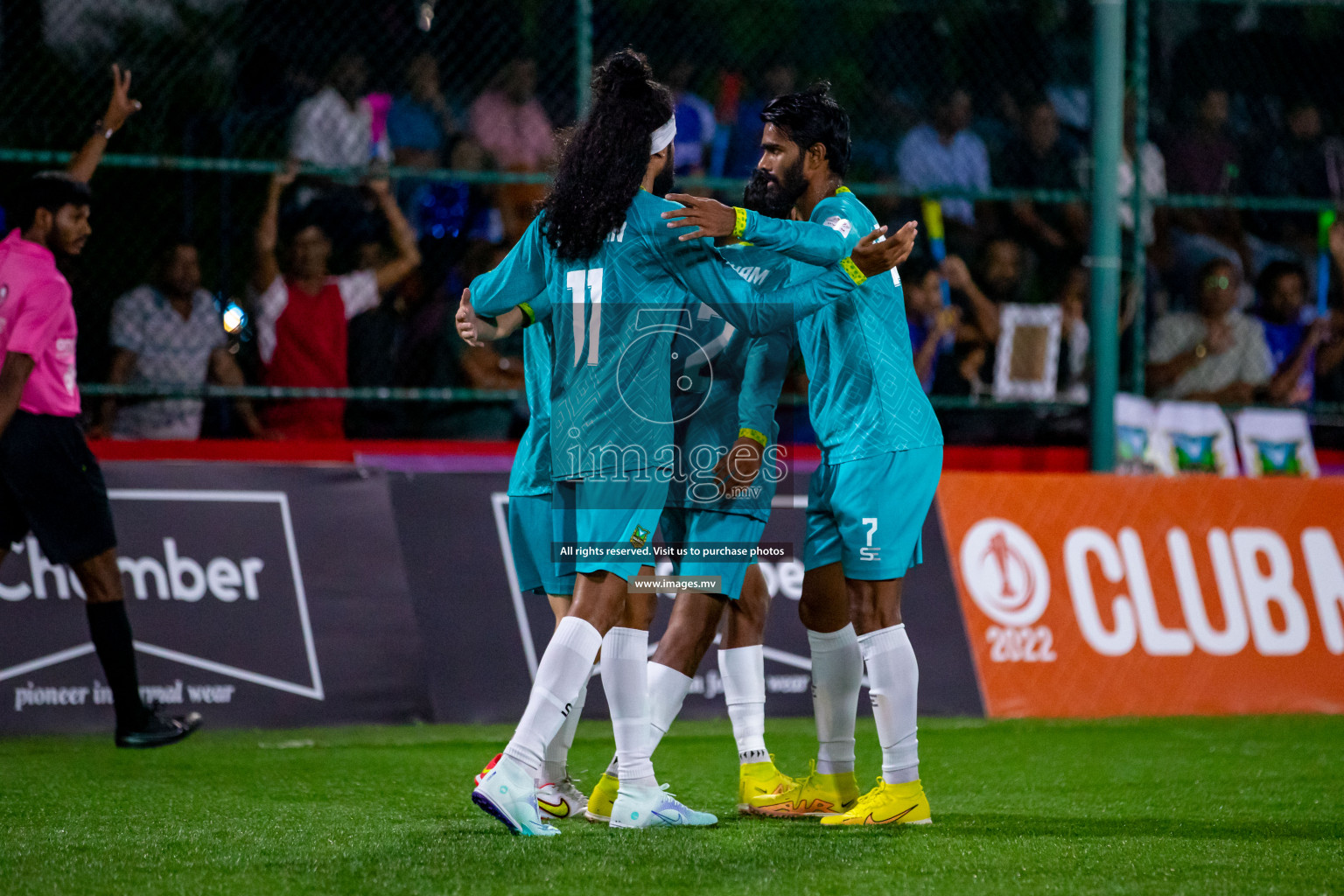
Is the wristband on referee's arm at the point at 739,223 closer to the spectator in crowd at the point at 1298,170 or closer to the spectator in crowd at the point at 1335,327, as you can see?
the spectator in crowd at the point at 1335,327

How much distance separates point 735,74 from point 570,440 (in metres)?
6.25

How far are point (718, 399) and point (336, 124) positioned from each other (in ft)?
14.7

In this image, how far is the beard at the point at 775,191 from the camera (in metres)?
4.91

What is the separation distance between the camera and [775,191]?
4949 mm

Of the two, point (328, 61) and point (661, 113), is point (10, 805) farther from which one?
point (328, 61)

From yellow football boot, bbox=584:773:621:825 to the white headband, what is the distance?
6.07ft

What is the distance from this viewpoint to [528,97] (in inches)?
364

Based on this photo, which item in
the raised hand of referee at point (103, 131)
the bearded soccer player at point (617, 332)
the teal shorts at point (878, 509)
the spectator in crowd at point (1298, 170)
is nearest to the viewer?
the bearded soccer player at point (617, 332)

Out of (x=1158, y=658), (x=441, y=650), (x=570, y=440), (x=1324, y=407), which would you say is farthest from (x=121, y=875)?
(x=1324, y=407)

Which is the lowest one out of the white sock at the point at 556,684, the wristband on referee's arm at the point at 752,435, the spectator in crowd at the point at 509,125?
the white sock at the point at 556,684

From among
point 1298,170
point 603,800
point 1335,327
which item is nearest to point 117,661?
point 603,800

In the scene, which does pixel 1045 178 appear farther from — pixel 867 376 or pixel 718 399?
pixel 867 376

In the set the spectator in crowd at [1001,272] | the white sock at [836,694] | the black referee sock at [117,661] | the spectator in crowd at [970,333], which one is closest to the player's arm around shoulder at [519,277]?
the white sock at [836,694]

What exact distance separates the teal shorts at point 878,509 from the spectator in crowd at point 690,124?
5.01 m
